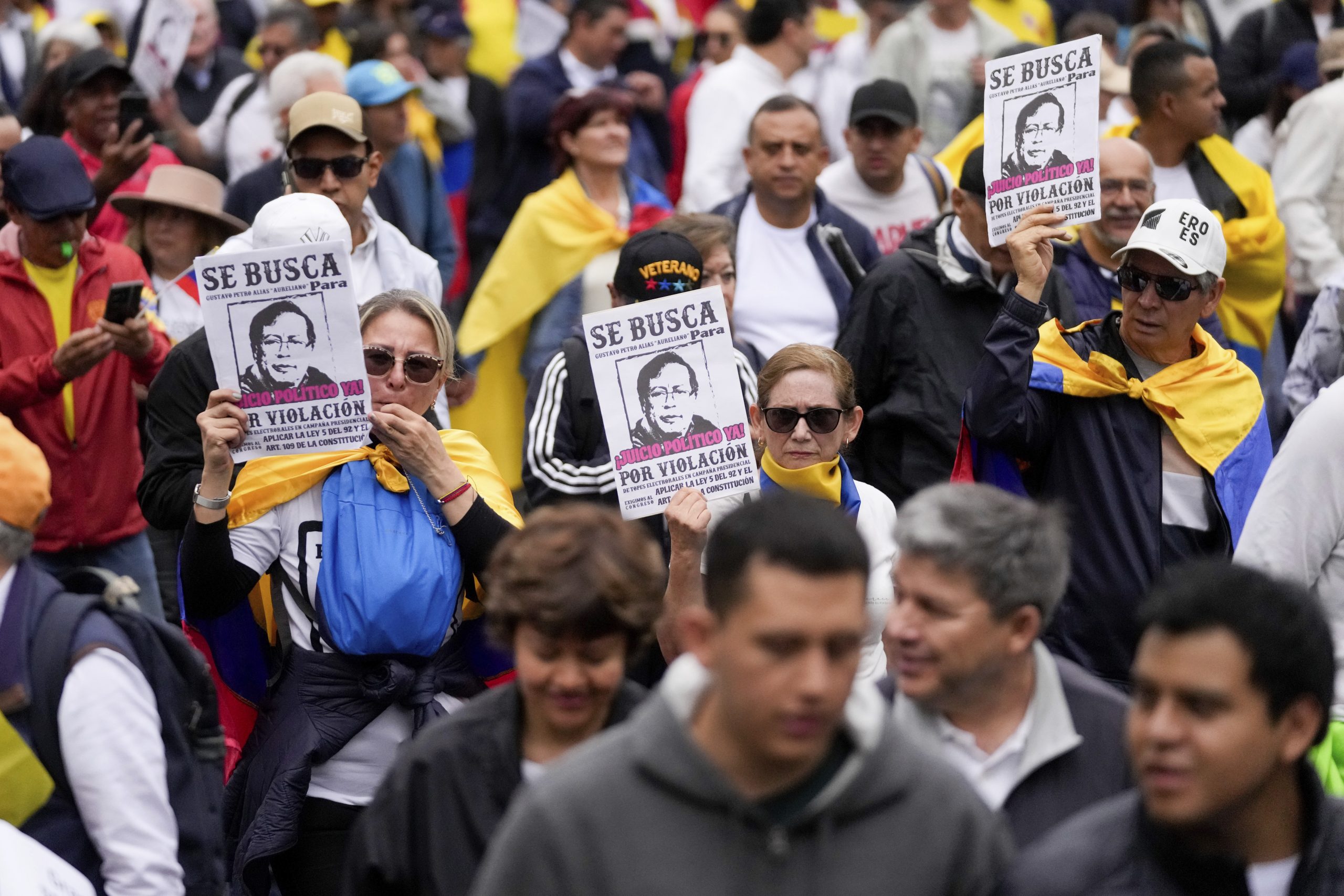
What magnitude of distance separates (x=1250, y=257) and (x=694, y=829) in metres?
6.30

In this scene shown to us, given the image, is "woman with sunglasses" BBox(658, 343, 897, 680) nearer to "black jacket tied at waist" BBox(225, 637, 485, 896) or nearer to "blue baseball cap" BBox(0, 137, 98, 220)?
"black jacket tied at waist" BBox(225, 637, 485, 896)

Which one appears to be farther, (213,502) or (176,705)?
(213,502)

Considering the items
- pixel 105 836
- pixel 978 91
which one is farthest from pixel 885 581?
pixel 978 91

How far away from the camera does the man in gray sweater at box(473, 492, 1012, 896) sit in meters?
2.83

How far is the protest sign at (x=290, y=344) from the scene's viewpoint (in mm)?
5039

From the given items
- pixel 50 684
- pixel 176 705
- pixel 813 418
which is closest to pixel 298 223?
pixel 813 418

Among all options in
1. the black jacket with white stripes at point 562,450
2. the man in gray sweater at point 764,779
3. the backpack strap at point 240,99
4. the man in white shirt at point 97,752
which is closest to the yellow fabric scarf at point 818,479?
the black jacket with white stripes at point 562,450

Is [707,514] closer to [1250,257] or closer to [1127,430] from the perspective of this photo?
[1127,430]

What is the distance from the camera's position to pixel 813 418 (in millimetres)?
5465

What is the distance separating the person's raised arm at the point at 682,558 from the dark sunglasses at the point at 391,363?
0.79 meters

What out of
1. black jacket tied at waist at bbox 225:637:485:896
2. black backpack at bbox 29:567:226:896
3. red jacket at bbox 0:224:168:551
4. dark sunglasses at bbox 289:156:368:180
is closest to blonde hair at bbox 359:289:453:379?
black jacket tied at waist at bbox 225:637:485:896

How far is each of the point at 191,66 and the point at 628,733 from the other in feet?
31.9

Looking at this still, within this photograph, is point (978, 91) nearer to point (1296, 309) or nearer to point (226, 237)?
point (1296, 309)

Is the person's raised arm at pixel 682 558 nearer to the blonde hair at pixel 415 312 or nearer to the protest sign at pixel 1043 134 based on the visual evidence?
the blonde hair at pixel 415 312
